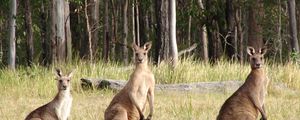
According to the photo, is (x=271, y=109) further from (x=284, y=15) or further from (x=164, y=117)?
(x=284, y=15)

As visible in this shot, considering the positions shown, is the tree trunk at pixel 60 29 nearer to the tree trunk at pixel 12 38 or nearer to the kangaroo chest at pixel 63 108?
the tree trunk at pixel 12 38

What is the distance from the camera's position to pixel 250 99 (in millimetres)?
8164

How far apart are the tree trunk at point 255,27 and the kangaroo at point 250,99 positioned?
53.7 ft

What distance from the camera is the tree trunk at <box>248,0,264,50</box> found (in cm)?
2547

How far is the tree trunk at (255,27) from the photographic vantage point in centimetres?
2547

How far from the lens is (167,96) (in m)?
14.1

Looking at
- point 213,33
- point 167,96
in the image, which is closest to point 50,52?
point 167,96

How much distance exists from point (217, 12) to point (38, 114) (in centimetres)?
1832

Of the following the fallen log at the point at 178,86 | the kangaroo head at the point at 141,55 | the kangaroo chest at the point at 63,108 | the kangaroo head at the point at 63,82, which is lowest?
the fallen log at the point at 178,86

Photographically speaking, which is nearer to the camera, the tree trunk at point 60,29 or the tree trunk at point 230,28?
the tree trunk at point 60,29

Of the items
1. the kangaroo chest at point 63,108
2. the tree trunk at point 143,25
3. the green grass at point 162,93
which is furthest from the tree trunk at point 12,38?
the tree trunk at point 143,25

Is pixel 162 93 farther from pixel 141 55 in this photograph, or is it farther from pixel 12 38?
pixel 12 38

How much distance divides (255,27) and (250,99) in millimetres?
18561

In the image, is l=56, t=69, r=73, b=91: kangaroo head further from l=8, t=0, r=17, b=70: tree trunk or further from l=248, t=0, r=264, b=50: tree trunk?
l=248, t=0, r=264, b=50: tree trunk
